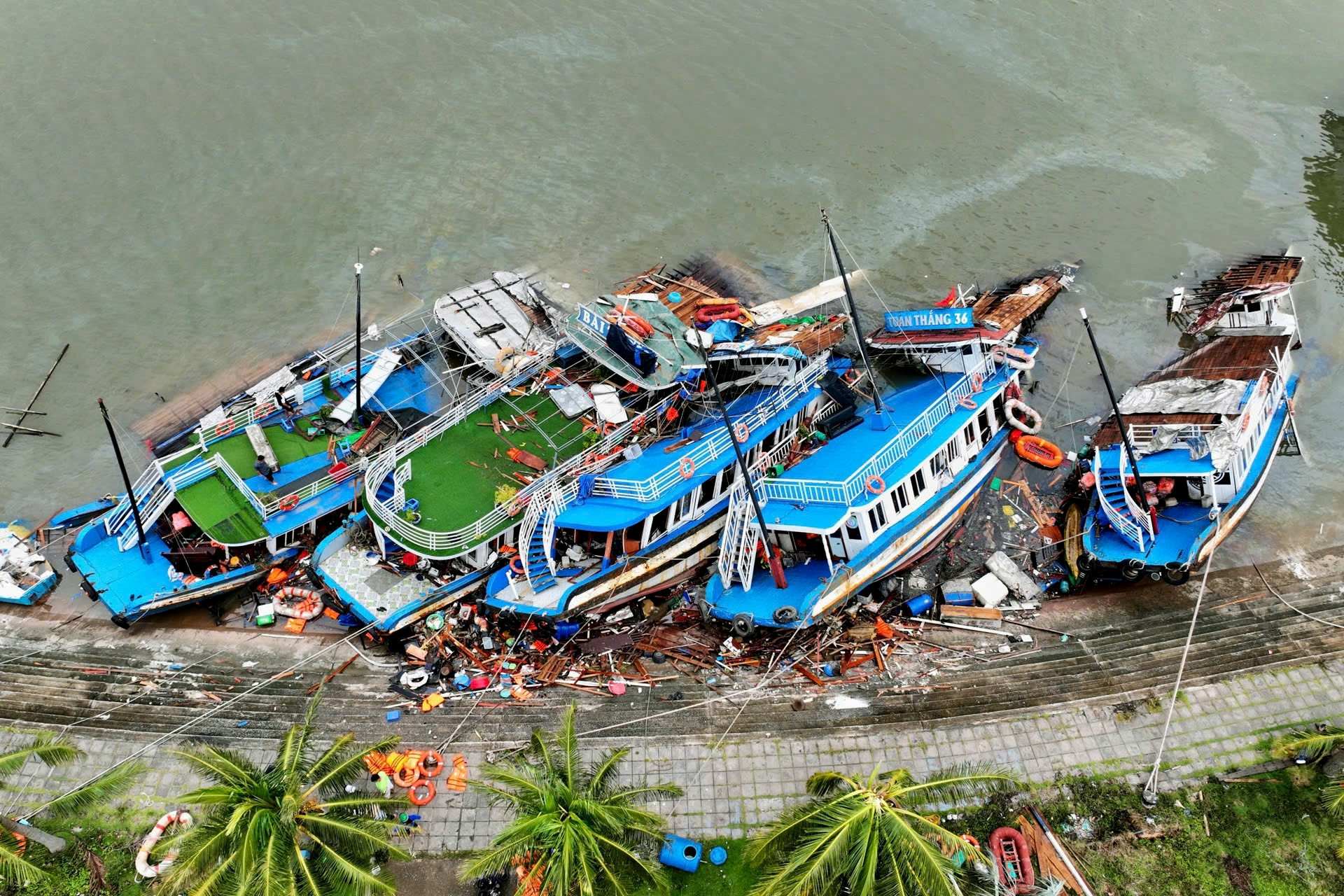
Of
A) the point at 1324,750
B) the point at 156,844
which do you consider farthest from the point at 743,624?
the point at 156,844

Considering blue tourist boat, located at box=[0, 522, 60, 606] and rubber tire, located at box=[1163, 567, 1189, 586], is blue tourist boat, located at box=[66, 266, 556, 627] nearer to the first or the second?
blue tourist boat, located at box=[0, 522, 60, 606]

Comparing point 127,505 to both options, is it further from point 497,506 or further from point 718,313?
point 718,313

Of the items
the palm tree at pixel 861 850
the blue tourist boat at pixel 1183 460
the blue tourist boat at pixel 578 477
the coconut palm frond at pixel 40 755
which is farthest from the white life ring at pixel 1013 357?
the coconut palm frond at pixel 40 755

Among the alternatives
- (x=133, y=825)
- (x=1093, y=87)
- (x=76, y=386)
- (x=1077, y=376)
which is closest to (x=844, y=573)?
(x=1077, y=376)

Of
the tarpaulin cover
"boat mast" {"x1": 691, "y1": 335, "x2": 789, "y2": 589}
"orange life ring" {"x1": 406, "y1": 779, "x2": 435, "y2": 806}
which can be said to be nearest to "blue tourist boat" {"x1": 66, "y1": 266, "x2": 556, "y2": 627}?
"boat mast" {"x1": 691, "y1": 335, "x2": 789, "y2": 589}

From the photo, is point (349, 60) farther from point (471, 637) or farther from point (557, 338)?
point (471, 637)

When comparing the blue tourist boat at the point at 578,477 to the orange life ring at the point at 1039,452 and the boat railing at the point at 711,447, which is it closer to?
the boat railing at the point at 711,447
